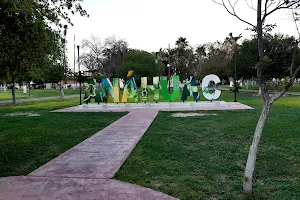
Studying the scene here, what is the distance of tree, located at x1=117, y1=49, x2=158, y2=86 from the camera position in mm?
55281

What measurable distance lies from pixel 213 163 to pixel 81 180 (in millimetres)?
3012

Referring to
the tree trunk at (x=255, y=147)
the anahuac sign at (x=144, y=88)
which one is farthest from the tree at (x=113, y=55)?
the tree trunk at (x=255, y=147)

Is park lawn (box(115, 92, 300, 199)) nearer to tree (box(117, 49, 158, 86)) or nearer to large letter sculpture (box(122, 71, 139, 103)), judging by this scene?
large letter sculpture (box(122, 71, 139, 103))

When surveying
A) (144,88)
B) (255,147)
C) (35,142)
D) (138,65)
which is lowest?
(35,142)

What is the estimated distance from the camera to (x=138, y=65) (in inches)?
2184

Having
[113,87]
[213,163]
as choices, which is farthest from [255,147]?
[113,87]

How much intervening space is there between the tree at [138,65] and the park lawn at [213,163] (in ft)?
146

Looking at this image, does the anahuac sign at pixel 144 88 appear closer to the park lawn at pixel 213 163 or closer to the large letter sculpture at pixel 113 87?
the large letter sculpture at pixel 113 87

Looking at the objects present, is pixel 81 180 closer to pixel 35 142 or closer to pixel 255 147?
pixel 255 147

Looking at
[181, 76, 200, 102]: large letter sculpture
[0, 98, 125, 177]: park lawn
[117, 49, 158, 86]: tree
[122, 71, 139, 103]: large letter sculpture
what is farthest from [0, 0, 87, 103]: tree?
[117, 49, 158, 86]: tree

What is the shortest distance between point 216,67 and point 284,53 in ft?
149

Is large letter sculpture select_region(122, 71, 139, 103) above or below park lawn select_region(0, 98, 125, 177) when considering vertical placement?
above

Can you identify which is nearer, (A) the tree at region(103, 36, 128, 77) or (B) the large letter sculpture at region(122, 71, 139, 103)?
(B) the large letter sculpture at region(122, 71, 139, 103)

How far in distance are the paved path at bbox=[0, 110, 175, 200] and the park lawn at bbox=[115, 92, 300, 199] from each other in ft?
1.01
